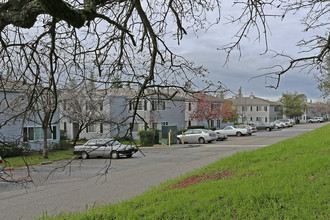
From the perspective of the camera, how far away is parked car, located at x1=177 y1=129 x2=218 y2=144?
101ft

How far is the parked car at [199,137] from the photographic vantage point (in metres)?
30.6

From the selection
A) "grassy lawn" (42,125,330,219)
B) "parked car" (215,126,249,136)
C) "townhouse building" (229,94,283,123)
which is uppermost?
"townhouse building" (229,94,283,123)

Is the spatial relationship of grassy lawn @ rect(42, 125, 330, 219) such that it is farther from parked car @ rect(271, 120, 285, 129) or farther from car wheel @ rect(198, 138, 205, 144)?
parked car @ rect(271, 120, 285, 129)

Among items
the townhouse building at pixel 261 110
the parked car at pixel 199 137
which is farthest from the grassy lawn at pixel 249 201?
the townhouse building at pixel 261 110

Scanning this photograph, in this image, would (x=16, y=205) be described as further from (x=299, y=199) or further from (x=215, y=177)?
(x=299, y=199)

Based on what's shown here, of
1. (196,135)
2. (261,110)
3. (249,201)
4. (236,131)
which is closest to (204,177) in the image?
(249,201)

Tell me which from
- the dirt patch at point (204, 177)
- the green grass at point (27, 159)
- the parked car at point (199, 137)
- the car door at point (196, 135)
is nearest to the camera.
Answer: the green grass at point (27, 159)

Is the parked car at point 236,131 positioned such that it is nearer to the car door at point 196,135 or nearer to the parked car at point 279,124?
the car door at point 196,135

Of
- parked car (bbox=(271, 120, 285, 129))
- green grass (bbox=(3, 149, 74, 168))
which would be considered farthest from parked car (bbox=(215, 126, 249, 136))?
green grass (bbox=(3, 149, 74, 168))

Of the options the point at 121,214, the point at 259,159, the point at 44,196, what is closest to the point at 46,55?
the point at 121,214

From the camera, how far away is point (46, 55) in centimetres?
562

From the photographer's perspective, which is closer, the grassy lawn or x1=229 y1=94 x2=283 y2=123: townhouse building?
the grassy lawn

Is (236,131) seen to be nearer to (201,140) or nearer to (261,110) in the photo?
(201,140)

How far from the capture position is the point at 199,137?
3106 centimetres
